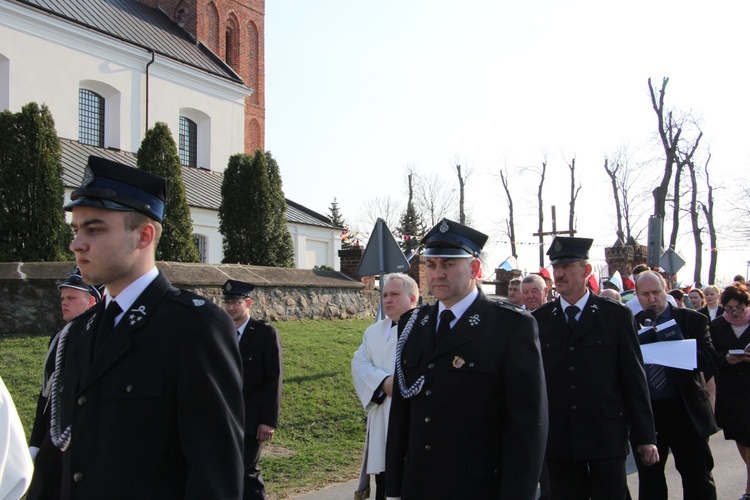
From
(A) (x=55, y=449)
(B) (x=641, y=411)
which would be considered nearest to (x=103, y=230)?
(A) (x=55, y=449)

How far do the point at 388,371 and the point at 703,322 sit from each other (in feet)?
8.77

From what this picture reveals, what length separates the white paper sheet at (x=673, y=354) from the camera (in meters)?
5.58

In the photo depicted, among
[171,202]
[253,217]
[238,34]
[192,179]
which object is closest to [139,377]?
[171,202]

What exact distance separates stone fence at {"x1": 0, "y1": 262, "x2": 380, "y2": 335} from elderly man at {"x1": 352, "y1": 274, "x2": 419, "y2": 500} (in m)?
7.24

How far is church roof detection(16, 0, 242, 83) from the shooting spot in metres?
26.8

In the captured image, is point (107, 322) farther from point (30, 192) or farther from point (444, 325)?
point (30, 192)

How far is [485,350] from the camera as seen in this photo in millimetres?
3406

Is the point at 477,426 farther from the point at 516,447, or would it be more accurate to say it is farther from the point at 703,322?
the point at 703,322

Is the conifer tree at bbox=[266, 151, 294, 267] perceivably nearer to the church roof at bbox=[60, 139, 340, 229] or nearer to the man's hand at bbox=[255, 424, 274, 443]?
the church roof at bbox=[60, 139, 340, 229]

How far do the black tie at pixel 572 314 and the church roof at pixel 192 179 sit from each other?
17.5 m

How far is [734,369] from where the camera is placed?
6.98 m

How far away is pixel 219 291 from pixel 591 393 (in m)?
10.7

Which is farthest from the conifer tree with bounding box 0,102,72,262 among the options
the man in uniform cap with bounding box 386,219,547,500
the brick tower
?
the brick tower

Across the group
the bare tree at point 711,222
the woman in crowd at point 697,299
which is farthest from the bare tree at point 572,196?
the woman in crowd at point 697,299
